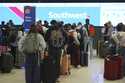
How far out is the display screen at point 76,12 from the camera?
61.6 ft

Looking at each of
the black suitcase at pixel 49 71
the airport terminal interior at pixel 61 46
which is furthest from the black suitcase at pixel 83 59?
the black suitcase at pixel 49 71

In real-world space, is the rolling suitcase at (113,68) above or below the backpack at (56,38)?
below

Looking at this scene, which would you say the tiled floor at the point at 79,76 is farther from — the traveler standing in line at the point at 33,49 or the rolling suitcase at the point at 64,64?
the traveler standing in line at the point at 33,49

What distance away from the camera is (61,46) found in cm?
976

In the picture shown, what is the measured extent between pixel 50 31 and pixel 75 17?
944cm

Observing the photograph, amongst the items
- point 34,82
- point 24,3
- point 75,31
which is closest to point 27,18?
point 75,31

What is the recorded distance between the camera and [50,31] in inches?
379

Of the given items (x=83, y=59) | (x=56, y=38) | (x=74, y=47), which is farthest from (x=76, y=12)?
(x=56, y=38)

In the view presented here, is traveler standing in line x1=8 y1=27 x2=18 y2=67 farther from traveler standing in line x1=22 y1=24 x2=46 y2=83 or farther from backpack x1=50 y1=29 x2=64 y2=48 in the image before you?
traveler standing in line x1=22 y1=24 x2=46 y2=83

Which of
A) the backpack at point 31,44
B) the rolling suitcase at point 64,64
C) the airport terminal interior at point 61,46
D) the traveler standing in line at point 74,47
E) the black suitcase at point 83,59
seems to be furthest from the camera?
the black suitcase at point 83,59

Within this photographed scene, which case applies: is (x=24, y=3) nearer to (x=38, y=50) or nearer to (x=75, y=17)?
(x=75, y=17)

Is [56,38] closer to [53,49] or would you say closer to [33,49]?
[53,49]

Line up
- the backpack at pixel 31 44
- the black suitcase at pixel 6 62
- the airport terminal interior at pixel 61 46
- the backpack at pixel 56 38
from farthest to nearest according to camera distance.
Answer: the black suitcase at pixel 6 62
the backpack at pixel 56 38
the airport terminal interior at pixel 61 46
the backpack at pixel 31 44

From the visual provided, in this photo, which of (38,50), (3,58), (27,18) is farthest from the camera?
(27,18)
